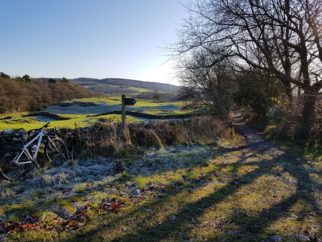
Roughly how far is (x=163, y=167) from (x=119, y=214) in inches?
142

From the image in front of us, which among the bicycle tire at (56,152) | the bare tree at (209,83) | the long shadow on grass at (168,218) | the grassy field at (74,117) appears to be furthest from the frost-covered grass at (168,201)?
the bare tree at (209,83)

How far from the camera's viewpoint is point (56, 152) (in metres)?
9.79

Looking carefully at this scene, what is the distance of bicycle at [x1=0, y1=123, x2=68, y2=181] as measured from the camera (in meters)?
8.38

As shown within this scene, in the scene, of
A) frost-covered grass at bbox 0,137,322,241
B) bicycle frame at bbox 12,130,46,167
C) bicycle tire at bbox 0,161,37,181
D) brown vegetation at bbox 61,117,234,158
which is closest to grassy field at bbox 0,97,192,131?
brown vegetation at bbox 61,117,234,158

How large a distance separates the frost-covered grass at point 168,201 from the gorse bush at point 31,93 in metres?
31.6

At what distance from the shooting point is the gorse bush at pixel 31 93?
38.9 meters

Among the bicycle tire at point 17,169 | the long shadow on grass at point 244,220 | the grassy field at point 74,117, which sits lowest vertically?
the grassy field at point 74,117

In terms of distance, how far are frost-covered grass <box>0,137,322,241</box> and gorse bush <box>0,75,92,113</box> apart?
3163cm

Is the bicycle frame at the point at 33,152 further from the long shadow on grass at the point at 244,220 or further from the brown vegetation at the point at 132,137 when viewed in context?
the long shadow on grass at the point at 244,220

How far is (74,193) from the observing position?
7309mm

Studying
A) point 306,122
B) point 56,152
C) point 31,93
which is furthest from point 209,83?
point 31,93

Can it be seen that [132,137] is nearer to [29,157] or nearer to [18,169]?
[29,157]

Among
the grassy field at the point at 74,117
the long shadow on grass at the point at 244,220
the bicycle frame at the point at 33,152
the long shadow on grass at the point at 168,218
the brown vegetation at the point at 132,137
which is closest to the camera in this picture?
the long shadow on grass at the point at 168,218

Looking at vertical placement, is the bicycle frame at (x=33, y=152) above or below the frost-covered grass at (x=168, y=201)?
above
